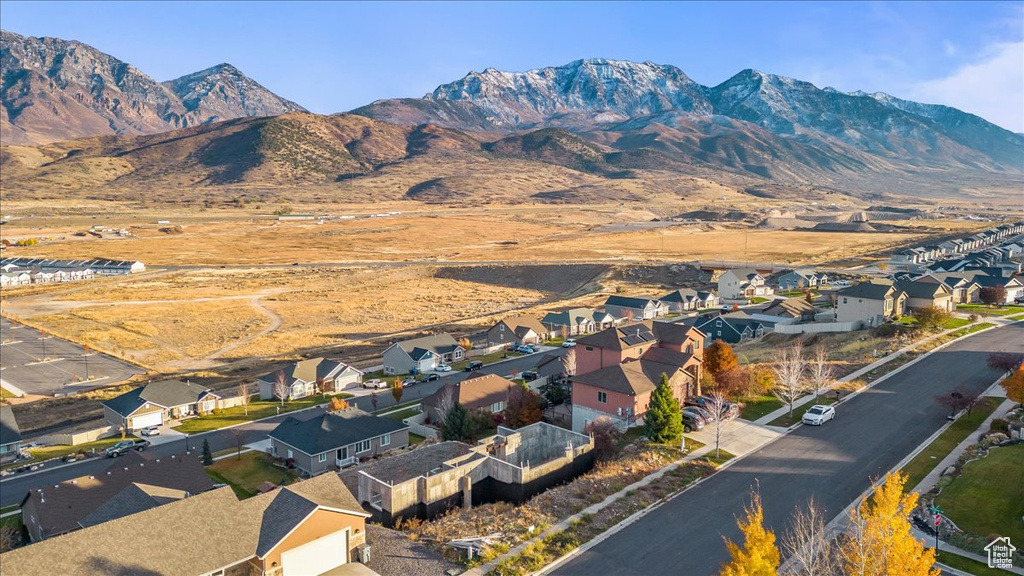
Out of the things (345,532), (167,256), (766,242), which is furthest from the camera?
(766,242)

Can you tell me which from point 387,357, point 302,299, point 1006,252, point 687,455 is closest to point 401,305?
point 302,299

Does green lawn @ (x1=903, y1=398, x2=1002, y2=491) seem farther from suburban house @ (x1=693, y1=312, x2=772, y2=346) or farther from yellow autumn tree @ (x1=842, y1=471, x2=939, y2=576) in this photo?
suburban house @ (x1=693, y1=312, x2=772, y2=346)

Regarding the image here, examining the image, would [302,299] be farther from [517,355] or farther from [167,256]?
[167,256]

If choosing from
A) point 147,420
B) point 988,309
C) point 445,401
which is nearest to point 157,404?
point 147,420

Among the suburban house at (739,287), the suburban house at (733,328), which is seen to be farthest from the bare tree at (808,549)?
the suburban house at (739,287)

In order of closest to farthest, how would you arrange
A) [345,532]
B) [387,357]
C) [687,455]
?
[345,532] < [687,455] < [387,357]

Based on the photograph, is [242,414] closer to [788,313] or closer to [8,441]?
[8,441]

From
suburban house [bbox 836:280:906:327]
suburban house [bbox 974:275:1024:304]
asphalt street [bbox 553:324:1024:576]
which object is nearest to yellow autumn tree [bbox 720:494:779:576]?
asphalt street [bbox 553:324:1024:576]
